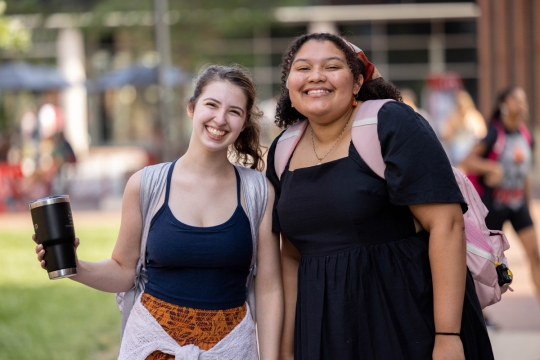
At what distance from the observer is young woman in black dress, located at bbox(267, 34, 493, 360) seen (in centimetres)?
294

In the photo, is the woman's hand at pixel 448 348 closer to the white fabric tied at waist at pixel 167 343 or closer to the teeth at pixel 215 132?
the white fabric tied at waist at pixel 167 343

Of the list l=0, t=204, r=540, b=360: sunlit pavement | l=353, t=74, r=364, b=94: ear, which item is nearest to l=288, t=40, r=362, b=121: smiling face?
l=353, t=74, r=364, b=94: ear

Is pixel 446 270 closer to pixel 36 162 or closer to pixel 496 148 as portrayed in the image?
pixel 496 148

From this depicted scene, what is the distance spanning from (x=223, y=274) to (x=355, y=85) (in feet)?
3.01

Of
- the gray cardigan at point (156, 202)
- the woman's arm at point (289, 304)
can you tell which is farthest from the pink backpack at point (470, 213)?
the woman's arm at point (289, 304)

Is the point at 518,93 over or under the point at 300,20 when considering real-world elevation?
under

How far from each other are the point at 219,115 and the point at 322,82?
0.43m

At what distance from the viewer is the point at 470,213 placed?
3254 mm

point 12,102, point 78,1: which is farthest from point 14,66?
point 12,102

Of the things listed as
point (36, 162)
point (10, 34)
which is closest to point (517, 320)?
point (10, 34)

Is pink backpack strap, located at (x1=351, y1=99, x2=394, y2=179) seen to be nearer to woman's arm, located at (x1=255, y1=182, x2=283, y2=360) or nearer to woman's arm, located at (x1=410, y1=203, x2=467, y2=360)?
woman's arm, located at (x1=410, y1=203, x2=467, y2=360)

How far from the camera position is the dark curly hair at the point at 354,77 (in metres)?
3.17

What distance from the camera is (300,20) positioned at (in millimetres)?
29547

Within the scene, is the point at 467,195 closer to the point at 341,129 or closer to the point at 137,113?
the point at 341,129
